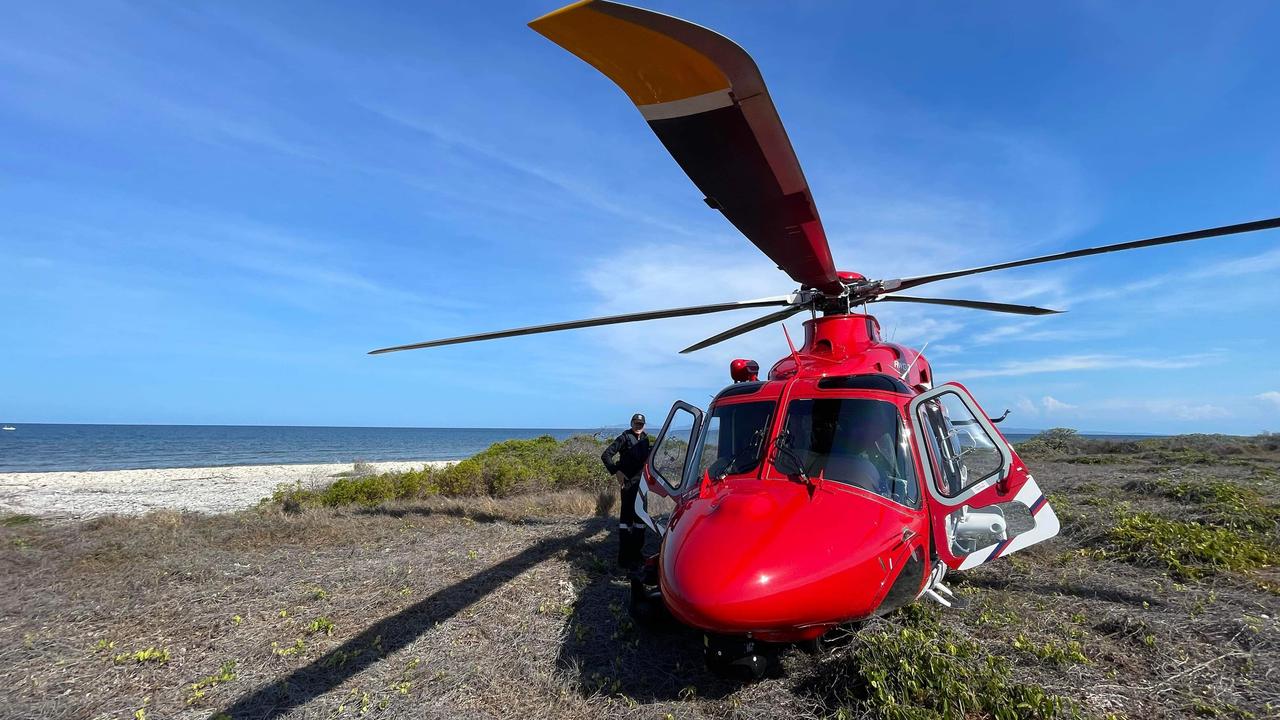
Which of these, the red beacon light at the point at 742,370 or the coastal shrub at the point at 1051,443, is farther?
the coastal shrub at the point at 1051,443

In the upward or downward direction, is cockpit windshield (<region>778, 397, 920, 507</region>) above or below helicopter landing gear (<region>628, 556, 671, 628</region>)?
above

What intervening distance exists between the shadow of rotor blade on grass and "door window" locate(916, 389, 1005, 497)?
4030 millimetres

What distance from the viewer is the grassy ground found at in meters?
3.30

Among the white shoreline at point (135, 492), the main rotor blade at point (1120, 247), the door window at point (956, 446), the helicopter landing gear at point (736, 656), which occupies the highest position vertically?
the main rotor blade at point (1120, 247)

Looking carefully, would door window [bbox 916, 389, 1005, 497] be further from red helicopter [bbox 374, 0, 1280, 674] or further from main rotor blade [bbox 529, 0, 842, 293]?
main rotor blade [bbox 529, 0, 842, 293]

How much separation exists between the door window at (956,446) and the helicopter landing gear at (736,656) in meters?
1.60

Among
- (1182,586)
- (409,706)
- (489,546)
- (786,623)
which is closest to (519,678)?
(409,706)

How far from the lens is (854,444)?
3961 millimetres

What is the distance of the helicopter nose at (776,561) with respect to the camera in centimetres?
283

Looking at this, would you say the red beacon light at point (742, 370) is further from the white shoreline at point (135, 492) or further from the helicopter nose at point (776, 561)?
the white shoreline at point (135, 492)

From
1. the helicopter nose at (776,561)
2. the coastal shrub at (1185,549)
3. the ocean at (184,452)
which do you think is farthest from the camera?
the ocean at (184,452)

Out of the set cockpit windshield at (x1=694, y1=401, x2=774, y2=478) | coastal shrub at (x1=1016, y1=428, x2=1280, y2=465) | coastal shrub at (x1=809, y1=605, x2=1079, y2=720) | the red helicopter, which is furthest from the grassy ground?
coastal shrub at (x1=1016, y1=428, x2=1280, y2=465)

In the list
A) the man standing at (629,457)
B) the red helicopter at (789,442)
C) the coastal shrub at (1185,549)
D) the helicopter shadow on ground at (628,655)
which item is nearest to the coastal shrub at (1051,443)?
the coastal shrub at (1185,549)

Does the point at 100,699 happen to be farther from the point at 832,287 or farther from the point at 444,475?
the point at 444,475
